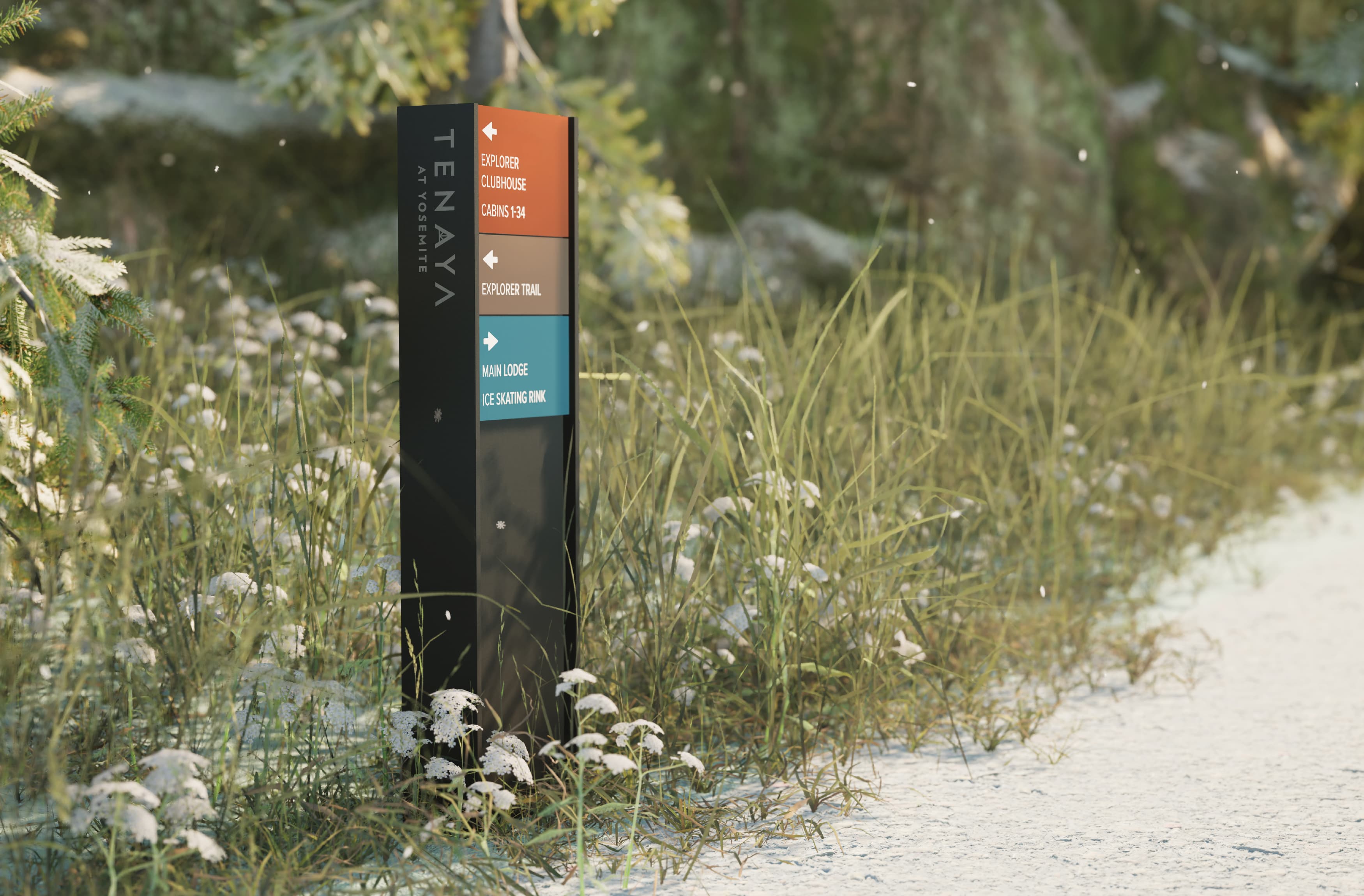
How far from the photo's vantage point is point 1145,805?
2.71 m

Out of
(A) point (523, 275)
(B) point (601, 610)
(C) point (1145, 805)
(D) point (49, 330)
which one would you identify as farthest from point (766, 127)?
(D) point (49, 330)

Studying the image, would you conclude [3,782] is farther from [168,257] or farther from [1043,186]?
[1043,186]

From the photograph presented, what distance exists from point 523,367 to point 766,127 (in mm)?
5587

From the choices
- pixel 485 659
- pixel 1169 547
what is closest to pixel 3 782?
pixel 485 659

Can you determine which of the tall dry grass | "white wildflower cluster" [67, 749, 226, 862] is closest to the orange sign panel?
the tall dry grass

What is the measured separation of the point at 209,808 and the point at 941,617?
2.04m

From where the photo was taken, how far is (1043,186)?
25.5ft

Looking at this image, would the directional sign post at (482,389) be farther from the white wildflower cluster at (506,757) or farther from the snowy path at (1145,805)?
the snowy path at (1145,805)

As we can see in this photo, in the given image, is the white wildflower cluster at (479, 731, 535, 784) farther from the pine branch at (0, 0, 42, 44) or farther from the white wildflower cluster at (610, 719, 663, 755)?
the pine branch at (0, 0, 42, 44)

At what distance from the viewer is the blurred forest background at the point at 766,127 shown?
19.4 ft

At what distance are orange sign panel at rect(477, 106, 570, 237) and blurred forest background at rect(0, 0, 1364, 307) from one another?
9.83 ft

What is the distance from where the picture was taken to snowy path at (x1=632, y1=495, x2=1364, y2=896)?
2.33 metres

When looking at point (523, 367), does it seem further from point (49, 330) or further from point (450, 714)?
point (49, 330)

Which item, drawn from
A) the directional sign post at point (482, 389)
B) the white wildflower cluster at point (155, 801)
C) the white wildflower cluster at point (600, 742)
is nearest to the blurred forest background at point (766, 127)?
the directional sign post at point (482, 389)
